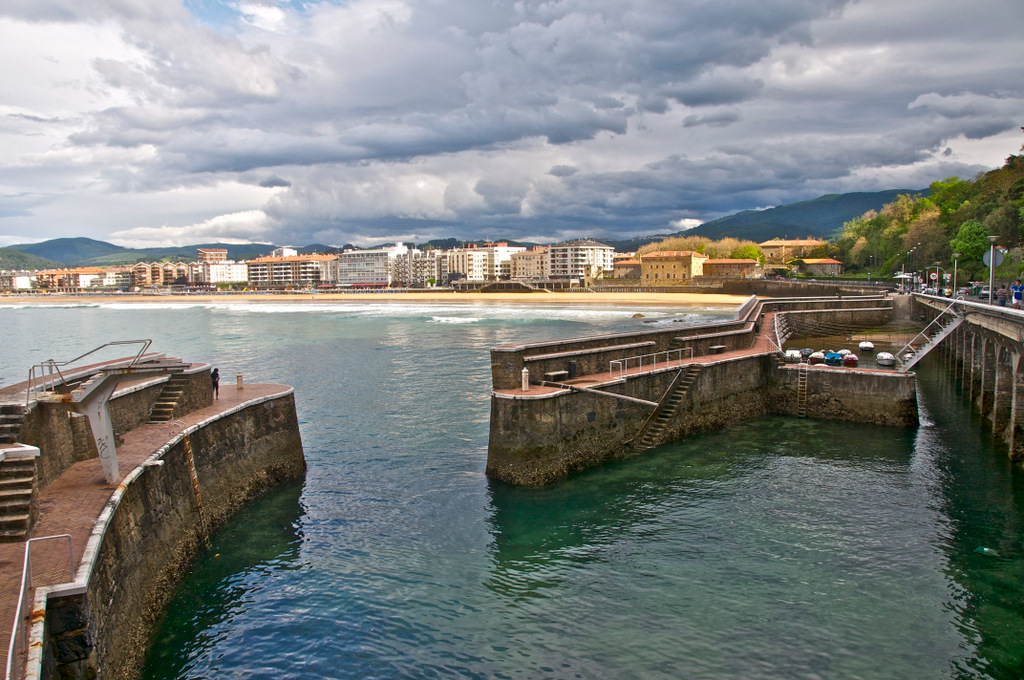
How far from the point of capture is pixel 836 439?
86.4ft

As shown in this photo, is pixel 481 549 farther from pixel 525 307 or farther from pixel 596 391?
pixel 525 307

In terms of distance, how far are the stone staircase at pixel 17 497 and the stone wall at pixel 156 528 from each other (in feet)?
4.08

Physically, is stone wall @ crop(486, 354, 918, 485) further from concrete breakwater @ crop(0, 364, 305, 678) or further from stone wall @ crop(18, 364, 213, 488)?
stone wall @ crop(18, 364, 213, 488)

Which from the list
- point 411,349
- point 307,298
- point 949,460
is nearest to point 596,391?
point 949,460

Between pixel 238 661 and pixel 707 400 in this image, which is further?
pixel 707 400

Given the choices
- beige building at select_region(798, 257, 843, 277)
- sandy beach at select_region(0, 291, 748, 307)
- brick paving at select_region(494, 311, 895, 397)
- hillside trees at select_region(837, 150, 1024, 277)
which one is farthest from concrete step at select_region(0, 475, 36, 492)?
beige building at select_region(798, 257, 843, 277)

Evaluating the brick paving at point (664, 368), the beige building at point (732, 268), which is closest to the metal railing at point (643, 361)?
the brick paving at point (664, 368)

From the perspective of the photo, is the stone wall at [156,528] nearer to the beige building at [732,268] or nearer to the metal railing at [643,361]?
the metal railing at [643,361]

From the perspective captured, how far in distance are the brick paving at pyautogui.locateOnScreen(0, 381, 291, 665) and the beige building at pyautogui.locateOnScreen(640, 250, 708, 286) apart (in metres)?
153

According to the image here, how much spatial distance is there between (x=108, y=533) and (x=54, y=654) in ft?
8.96

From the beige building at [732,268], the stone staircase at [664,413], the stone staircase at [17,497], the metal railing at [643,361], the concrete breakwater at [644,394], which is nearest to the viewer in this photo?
the stone staircase at [17,497]

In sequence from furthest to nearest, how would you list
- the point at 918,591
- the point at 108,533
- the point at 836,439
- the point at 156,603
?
the point at 836,439
the point at 918,591
the point at 156,603
the point at 108,533

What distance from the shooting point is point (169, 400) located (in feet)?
63.2

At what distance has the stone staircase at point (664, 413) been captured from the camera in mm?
24766
